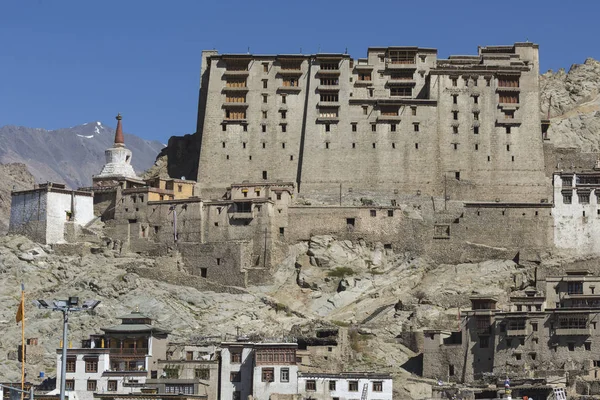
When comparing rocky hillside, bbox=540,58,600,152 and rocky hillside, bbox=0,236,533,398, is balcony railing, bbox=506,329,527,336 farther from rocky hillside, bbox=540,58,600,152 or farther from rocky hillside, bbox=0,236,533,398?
rocky hillside, bbox=540,58,600,152

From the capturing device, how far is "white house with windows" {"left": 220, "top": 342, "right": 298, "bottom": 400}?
85.5 m

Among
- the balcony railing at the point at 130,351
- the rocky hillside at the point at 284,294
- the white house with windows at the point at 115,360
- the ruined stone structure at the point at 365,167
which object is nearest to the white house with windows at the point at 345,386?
the rocky hillside at the point at 284,294

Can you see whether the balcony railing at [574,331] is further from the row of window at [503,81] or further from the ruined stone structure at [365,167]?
the row of window at [503,81]

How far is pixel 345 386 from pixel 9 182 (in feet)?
294

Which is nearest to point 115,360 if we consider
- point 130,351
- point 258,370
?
point 130,351

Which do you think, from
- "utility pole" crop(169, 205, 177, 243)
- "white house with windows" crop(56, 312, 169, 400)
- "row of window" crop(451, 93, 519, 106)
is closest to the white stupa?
"utility pole" crop(169, 205, 177, 243)

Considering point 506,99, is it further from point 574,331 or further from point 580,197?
point 574,331

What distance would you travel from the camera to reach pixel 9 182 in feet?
540

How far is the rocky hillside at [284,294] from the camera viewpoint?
98.8 meters

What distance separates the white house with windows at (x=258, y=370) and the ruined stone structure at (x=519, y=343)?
13.9 metres

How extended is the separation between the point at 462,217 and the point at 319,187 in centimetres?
1406

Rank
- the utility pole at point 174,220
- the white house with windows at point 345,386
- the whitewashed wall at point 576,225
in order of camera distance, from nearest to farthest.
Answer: the white house with windows at point 345,386 < the whitewashed wall at point 576,225 < the utility pole at point 174,220

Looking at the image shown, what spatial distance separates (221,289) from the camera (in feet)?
353

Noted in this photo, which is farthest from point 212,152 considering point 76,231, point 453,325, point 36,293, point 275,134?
point 453,325
